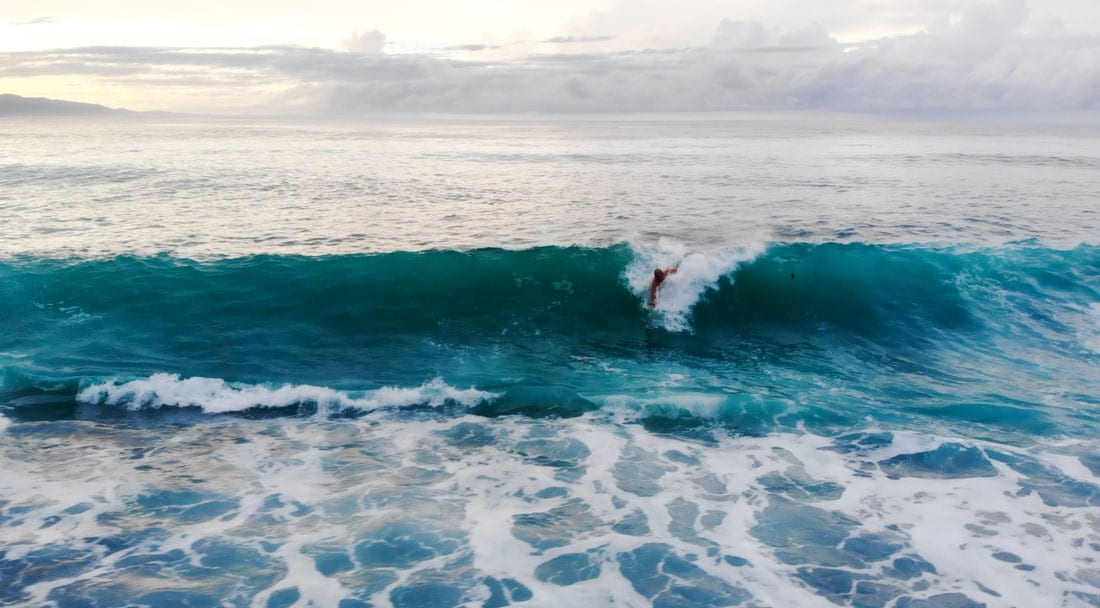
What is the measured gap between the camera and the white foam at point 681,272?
16.9 metres

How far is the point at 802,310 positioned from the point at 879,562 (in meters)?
9.84

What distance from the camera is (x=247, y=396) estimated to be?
1222 centimetres

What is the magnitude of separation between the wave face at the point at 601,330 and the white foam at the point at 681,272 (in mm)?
58

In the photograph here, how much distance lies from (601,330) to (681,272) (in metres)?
3.30

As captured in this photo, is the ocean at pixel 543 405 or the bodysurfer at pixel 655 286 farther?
the bodysurfer at pixel 655 286

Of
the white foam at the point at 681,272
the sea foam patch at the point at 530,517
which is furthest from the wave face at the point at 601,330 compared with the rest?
the sea foam patch at the point at 530,517

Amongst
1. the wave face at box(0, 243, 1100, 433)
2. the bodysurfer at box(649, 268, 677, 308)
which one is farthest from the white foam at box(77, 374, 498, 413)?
the bodysurfer at box(649, 268, 677, 308)

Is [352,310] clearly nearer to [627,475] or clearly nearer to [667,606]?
[627,475]

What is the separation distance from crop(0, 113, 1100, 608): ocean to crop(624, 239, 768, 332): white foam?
9 cm

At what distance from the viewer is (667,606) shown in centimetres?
717

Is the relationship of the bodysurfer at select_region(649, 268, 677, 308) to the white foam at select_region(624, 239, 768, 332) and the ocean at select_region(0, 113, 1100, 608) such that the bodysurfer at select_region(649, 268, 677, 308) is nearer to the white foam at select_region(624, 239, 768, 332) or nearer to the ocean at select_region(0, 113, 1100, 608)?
the white foam at select_region(624, 239, 768, 332)

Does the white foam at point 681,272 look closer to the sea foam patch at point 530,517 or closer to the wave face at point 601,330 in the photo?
the wave face at point 601,330

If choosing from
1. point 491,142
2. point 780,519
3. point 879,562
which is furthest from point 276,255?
point 491,142

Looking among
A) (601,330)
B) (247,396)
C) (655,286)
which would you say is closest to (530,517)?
(247,396)
